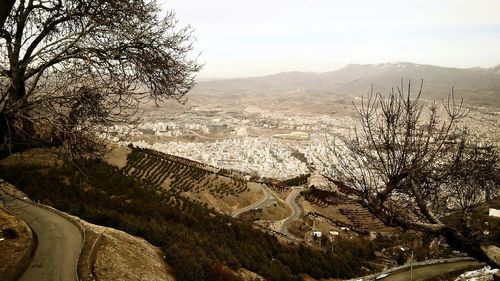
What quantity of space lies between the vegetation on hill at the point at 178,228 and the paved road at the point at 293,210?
749cm

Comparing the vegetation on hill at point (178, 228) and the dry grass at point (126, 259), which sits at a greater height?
the dry grass at point (126, 259)

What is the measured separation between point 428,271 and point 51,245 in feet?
71.6

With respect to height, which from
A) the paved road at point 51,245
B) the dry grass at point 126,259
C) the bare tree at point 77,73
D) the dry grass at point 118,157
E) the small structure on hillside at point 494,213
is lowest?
the small structure on hillside at point 494,213

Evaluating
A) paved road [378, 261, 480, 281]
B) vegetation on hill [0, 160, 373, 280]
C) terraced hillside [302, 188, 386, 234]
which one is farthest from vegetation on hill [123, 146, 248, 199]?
paved road [378, 261, 480, 281]

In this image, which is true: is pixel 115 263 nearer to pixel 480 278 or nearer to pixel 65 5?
pixel 65 5

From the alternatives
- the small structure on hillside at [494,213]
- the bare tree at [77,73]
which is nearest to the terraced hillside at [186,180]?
the small structure on hillside at [494,213]

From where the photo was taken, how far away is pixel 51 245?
402 inches

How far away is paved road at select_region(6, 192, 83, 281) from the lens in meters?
8.52

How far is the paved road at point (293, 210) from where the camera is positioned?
35.2 m

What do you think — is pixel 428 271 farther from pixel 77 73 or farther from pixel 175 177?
pixel 175 177

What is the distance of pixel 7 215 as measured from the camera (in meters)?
11.2

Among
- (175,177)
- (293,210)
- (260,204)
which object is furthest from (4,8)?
(293,210)

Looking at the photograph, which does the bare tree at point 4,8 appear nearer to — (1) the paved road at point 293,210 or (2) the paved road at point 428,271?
(2) the paved road at point 428,271

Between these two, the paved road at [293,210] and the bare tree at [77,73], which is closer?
the bare tree at [77,73]
